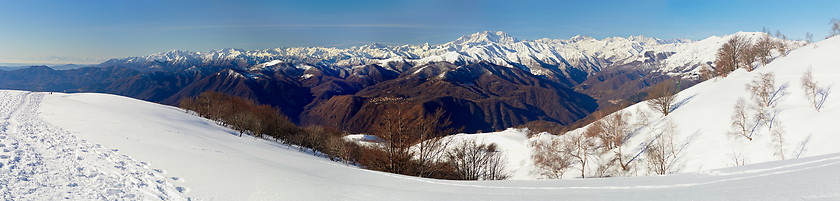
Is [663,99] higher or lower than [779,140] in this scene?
higher

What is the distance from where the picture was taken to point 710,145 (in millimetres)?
37031

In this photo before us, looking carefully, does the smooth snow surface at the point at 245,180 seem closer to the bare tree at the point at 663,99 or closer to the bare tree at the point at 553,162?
the bare tree at the point at 553,162

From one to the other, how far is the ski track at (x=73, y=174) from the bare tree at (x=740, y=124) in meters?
50.8

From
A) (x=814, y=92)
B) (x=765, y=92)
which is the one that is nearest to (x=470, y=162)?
(x=765, y=92)

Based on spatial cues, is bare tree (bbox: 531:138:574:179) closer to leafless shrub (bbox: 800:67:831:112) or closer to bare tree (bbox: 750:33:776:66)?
leafless shrub (bbox: 800:67:831:112)

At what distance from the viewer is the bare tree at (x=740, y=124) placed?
3569 centimetres

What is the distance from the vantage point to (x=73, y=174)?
32.9 feet

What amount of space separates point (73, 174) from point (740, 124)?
53955 millimetres

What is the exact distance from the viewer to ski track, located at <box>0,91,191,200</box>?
8.40 metres

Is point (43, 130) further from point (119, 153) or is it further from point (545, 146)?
point (545, 146)

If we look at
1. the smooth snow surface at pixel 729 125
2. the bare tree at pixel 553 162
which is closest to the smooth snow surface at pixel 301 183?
the smooth snow surface at pixel 729 125

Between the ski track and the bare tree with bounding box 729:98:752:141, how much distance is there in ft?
167

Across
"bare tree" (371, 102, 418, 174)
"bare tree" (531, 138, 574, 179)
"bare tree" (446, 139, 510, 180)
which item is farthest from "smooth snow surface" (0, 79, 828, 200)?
"bare tree" (531, 138, 574, 179)

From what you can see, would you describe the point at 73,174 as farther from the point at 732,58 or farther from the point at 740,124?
the point at 732,58
